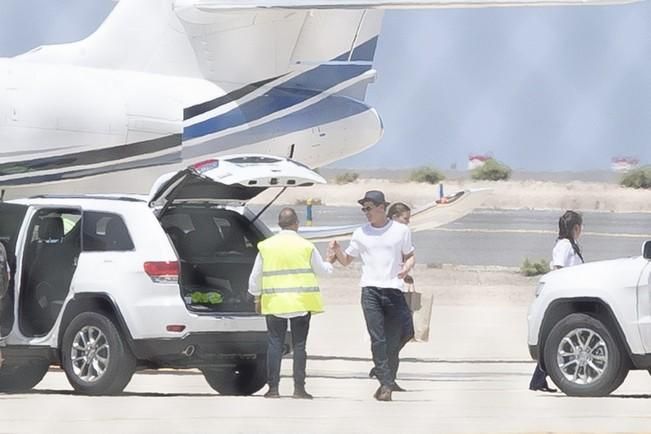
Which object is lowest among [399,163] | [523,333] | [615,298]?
[523,333]

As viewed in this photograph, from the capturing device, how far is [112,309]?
12016 mm

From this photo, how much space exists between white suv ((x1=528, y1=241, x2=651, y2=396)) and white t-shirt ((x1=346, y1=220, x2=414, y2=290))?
49.1 inches

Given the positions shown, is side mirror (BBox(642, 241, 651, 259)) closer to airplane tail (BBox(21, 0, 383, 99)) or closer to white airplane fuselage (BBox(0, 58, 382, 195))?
white airplane fuselage (BBox(0, 58, 382, 195))

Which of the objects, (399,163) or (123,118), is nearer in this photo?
(399,163)

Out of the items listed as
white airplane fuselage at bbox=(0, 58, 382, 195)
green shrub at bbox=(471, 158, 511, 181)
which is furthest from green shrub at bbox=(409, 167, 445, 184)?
white airplane fuselage at bbox=(0, 58, 382, 195)

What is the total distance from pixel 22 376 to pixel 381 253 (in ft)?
9.55

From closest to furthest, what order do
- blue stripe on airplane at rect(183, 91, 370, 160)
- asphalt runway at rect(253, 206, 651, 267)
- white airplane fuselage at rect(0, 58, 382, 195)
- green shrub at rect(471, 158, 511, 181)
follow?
green shrub at rect(471, 158, 511, 181)
white airplane fuselage at rect(0, 58, 382, 195)
blue stripe on airplane at rect(183, 91, 370, 160)
asphalt runway at rect(253, 206, 651, 267)

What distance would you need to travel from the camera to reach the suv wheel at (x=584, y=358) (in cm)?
1211

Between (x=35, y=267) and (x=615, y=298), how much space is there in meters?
3.98

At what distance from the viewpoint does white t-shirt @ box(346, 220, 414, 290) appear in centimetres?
1178

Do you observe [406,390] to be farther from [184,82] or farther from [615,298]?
[184,82]

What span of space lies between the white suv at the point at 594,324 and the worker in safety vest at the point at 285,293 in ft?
5.52

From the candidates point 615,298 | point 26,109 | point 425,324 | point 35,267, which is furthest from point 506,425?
point 26,109

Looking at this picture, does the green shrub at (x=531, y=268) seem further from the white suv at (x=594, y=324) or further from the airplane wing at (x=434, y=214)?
the white suv at (x=594, y=324)
